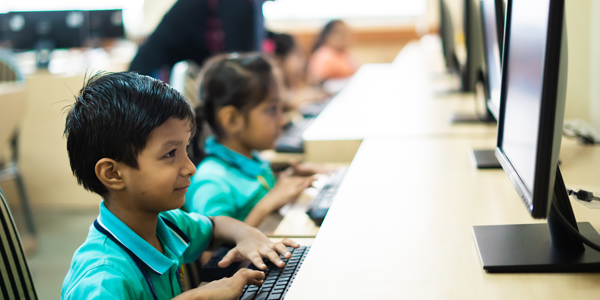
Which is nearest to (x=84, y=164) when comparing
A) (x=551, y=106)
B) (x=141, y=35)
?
(x=551, y=106)

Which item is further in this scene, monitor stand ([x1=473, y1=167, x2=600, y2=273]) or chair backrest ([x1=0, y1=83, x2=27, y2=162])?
chair backrest ([x1=0, y1=83, x2=27, y2=162])

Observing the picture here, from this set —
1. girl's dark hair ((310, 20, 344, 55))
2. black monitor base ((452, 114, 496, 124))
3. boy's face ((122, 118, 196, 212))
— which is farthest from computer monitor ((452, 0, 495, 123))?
girl's dark hair ((310, 20, 344, 55))

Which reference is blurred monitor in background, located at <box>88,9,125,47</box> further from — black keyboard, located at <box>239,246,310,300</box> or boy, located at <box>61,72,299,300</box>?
black keyboard, located at <box>239,246,310,300</box>

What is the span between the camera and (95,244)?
799 millimetres

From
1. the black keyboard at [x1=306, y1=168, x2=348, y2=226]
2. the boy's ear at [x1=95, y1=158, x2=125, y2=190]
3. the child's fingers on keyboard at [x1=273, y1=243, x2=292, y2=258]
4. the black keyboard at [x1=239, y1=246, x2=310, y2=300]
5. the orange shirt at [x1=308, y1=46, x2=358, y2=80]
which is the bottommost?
the orange shirt at [x1=308, y1=46, x2=358, y2=80]

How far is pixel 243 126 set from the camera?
150cm

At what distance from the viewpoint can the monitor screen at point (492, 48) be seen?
1.15 metres

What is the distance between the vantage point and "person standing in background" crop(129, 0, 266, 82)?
222 cm

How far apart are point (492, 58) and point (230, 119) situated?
740 millimetres

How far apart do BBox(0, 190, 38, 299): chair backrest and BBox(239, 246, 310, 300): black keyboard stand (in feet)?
1.26

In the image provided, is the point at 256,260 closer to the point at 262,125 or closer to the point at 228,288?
the point at 228,288

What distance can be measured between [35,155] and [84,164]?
2381 millimetres

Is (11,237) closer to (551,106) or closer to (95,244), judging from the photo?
(95,244)

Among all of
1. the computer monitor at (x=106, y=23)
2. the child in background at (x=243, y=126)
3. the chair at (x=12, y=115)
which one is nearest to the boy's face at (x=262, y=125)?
the child in background at (x=243, y=126)
